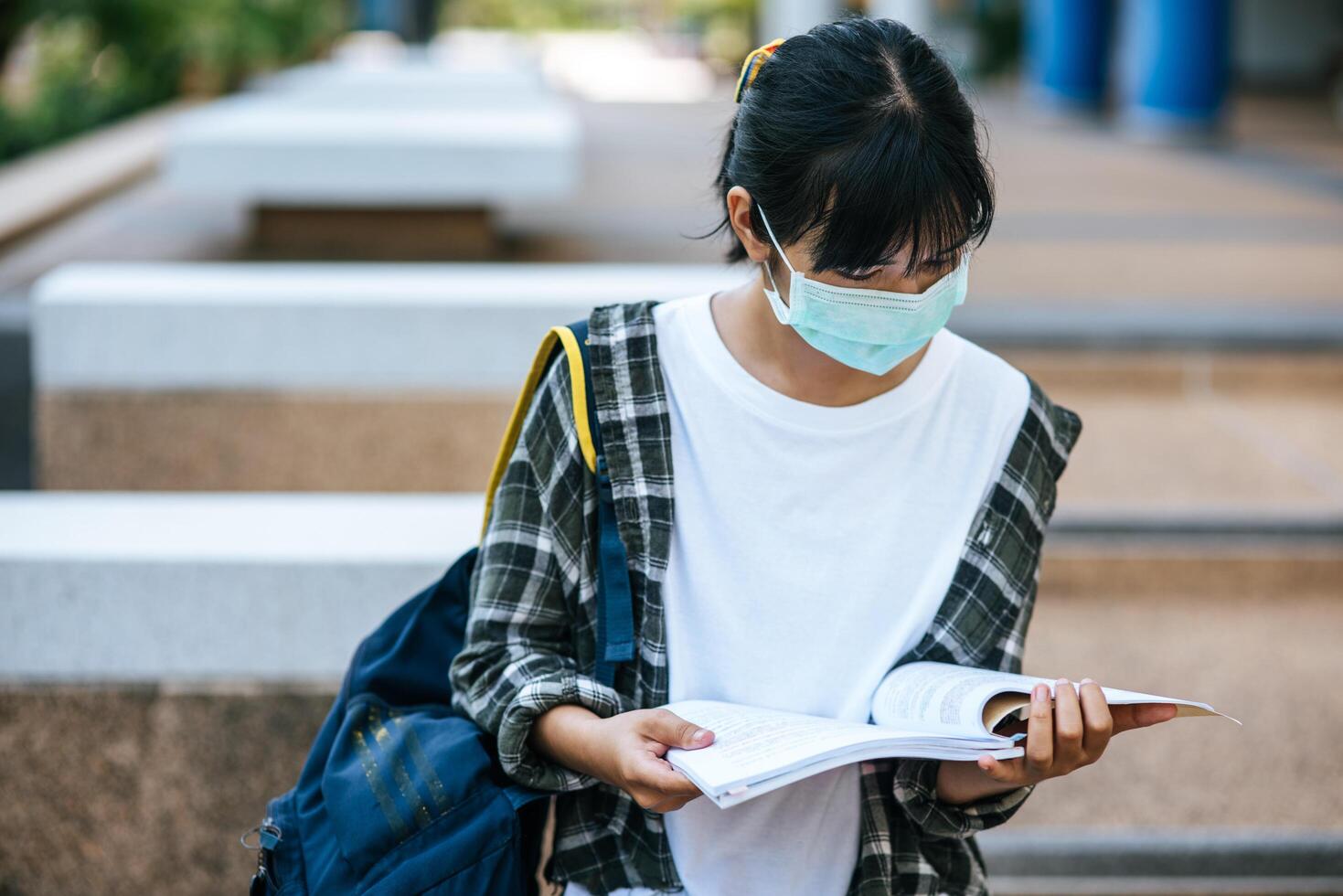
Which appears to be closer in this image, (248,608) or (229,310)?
(248,608)

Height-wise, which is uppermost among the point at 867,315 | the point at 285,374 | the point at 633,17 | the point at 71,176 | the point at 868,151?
the point at 868,151

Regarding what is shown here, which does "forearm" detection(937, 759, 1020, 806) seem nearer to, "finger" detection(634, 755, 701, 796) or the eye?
"finger" detection(634, 755, 701, 796)

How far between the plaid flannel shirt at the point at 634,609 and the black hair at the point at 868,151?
0.89 feet

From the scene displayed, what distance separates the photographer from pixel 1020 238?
861 cm

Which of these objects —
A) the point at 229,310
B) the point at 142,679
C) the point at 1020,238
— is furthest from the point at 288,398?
the point at 1020,238

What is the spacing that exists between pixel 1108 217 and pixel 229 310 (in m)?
7.06

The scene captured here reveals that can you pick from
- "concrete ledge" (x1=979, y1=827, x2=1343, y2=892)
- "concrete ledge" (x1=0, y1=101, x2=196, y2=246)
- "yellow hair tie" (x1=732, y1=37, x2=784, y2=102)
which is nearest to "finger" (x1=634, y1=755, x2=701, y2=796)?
"yellow hair tie" (x1=732, y1=37, x2=784, y2=102)

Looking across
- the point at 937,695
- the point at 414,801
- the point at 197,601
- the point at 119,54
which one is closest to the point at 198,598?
the point at 197,601

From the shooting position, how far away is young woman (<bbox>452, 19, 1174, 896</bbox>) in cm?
164

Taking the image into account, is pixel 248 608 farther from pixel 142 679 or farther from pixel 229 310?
pixel 229 310

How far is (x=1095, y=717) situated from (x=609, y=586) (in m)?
0.56

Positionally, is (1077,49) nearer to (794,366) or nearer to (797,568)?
(794,366)

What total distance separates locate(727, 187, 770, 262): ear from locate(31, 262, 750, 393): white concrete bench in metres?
2.37

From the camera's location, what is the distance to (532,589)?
1.67 meters
